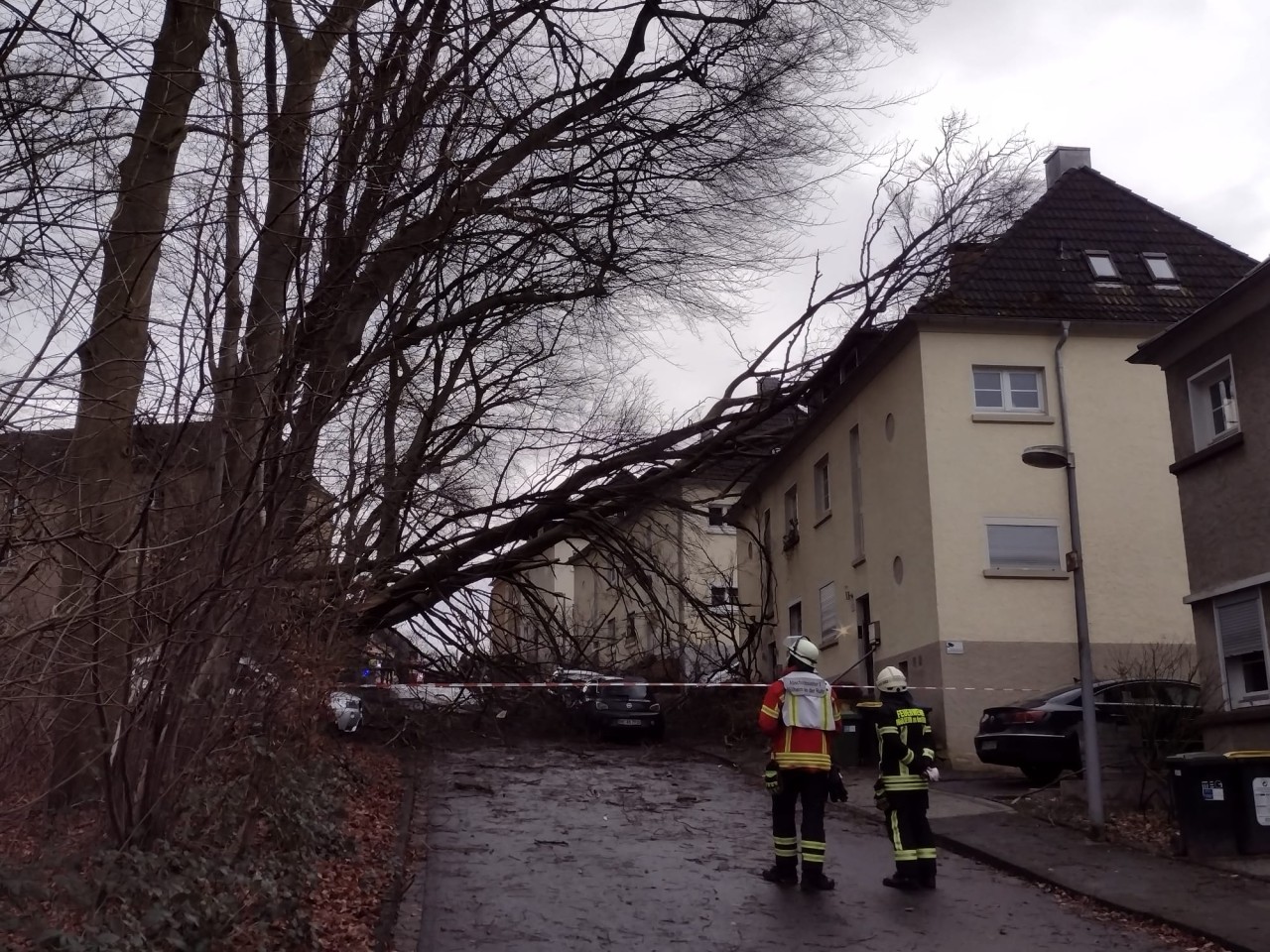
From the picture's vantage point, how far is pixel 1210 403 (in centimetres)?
1487

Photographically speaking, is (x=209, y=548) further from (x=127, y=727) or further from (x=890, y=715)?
(x=890, y=715)

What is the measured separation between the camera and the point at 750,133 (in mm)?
14789

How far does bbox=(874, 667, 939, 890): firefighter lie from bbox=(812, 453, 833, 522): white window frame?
18656 millimetres

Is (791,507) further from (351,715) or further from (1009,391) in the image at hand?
(351,715)

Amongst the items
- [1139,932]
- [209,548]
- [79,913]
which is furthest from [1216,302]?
[79,913]

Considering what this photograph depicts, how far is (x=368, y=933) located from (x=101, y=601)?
2894mm

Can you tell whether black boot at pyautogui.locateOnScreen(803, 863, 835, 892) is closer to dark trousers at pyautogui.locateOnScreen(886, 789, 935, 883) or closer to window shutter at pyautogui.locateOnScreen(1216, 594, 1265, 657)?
dark trousers at pyautogui.locateOnScreen(886, 789, 935, 883)

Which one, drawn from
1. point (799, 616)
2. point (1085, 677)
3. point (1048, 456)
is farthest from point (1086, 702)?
point (799, 616)

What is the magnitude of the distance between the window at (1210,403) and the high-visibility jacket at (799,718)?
6.58m

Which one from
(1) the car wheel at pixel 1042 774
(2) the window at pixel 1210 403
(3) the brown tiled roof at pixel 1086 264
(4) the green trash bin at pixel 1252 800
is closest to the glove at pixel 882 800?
(4) the green trash bin at pixel 1252 800

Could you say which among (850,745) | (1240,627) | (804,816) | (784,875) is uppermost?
(1240,627)

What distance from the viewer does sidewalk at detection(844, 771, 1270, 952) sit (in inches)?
346

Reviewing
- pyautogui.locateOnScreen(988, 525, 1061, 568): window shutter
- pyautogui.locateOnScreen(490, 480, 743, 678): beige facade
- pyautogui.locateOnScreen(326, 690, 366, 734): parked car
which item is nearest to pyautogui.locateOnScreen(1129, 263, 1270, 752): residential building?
pyautogui.locateOnScreen(988, 525, 1061, 568): window shutter

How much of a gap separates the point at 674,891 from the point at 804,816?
3.62 ft
